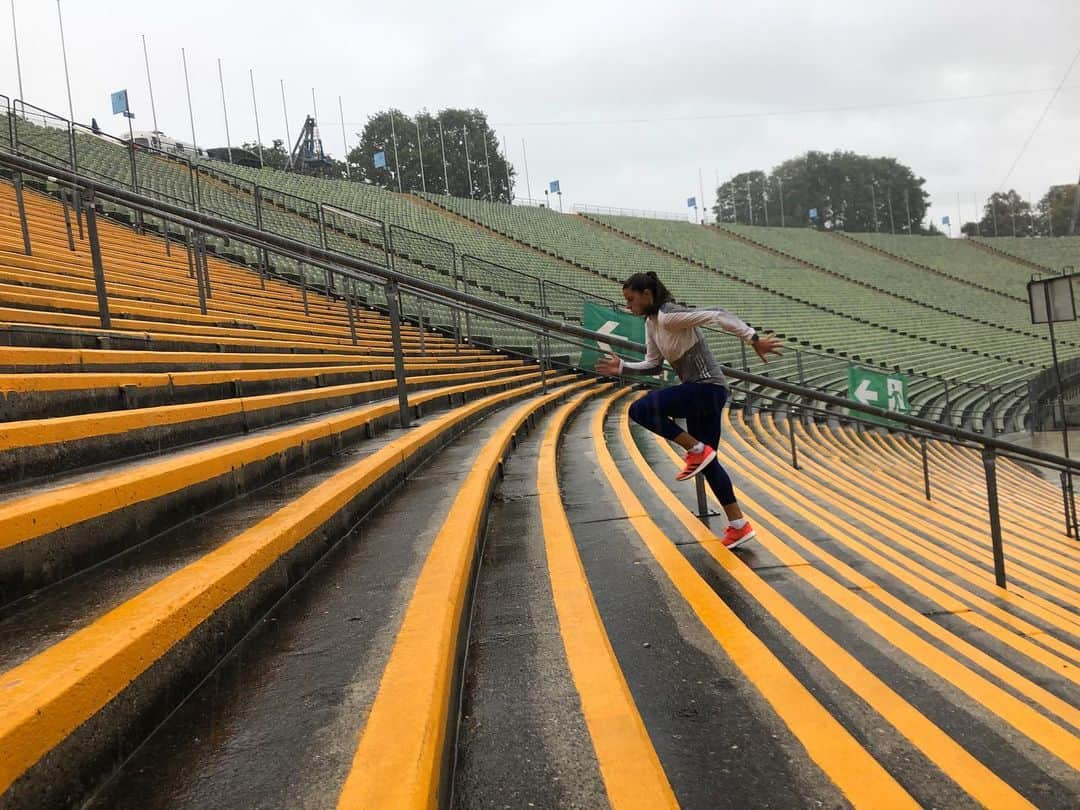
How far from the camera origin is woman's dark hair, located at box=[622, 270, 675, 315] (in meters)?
3.15

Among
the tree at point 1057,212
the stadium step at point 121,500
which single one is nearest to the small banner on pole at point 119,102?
the stadium step at point 121,500

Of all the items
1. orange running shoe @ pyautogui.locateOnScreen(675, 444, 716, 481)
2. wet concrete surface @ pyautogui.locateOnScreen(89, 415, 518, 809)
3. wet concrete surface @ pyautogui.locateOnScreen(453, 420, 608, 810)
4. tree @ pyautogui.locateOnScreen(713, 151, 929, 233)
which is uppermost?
tree @ pyautogui.locateOnScreen(713, 151, 929, 233)

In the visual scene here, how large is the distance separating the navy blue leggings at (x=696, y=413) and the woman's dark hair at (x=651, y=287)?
393 millimetres

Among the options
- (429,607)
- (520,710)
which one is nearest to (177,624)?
(429,607)

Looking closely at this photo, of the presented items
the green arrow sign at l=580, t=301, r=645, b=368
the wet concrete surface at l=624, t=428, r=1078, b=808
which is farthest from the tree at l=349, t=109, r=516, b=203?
the wet concrete surface at l=624, t=428, r=1078, b=808

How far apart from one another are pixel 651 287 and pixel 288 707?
2.36m

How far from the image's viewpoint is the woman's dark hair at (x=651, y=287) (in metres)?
3.15

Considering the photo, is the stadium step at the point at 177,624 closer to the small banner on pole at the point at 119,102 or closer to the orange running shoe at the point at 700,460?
the orange running shoe at the point at 700,460

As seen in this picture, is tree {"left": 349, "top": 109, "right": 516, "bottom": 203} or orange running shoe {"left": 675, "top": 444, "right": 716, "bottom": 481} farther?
tree {"left": 349, "top": 109, "right": 516, "bottom": 203}

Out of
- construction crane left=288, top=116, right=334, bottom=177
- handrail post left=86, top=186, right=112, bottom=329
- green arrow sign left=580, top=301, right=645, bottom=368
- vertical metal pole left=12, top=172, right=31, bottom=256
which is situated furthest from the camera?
construction crane left=288, top=116, right=334, bottom=177

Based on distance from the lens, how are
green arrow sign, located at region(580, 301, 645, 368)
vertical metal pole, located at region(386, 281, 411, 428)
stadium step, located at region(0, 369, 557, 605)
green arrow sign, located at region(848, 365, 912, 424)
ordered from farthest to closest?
1. green arrow sign, located at region(848, 365, 912, 424)
2. green arrow sign, located at region(580, 301, 645, 368)
3. vertical metal pole, located at region(386, 281, 411, 428)
4. stadium step, located at region(0, 369, 557, 605)

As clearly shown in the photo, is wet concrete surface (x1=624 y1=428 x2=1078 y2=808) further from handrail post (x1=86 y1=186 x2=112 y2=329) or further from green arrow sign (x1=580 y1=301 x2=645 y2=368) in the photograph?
green arrow sign (x1=580 y1=301 x2=645 y2=368)

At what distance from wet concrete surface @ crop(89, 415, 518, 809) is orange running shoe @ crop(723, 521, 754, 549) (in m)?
1.50

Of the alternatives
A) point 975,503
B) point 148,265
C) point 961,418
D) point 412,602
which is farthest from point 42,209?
point 961,418
